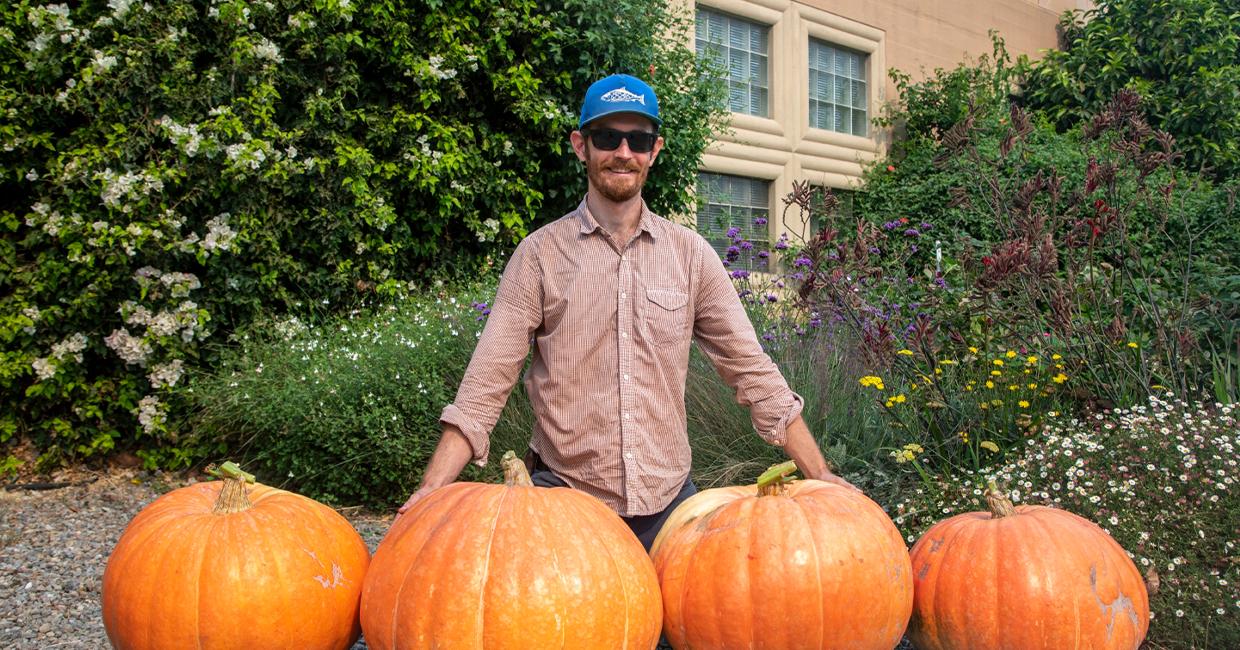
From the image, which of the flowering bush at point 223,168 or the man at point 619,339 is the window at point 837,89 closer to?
the flowering bush at point 223,168

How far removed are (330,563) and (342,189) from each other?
491 cm

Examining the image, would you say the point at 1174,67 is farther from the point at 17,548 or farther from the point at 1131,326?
the point at 17,548

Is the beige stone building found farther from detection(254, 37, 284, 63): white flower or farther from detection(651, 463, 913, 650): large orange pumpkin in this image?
detection(651, 463, 913, 650): large orange pumpkin

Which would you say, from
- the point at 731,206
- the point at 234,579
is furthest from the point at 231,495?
the point at 731,206

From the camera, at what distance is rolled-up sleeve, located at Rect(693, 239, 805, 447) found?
244 centimetres

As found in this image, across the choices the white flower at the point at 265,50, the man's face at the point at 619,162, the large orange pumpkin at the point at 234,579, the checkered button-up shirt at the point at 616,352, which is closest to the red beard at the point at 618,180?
the man's face at the point at 619,162

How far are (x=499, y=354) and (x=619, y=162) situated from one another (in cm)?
60

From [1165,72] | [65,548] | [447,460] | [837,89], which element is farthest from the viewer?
[1165,72]

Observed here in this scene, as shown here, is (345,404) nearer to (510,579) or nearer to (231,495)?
(231,495)

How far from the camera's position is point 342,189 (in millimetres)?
6320

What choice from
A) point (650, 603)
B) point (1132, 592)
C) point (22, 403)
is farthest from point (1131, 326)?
point (22, 403)

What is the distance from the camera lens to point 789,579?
1.72m

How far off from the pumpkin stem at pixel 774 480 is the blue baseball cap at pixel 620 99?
40.6 inches

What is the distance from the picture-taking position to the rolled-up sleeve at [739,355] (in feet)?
8.01
